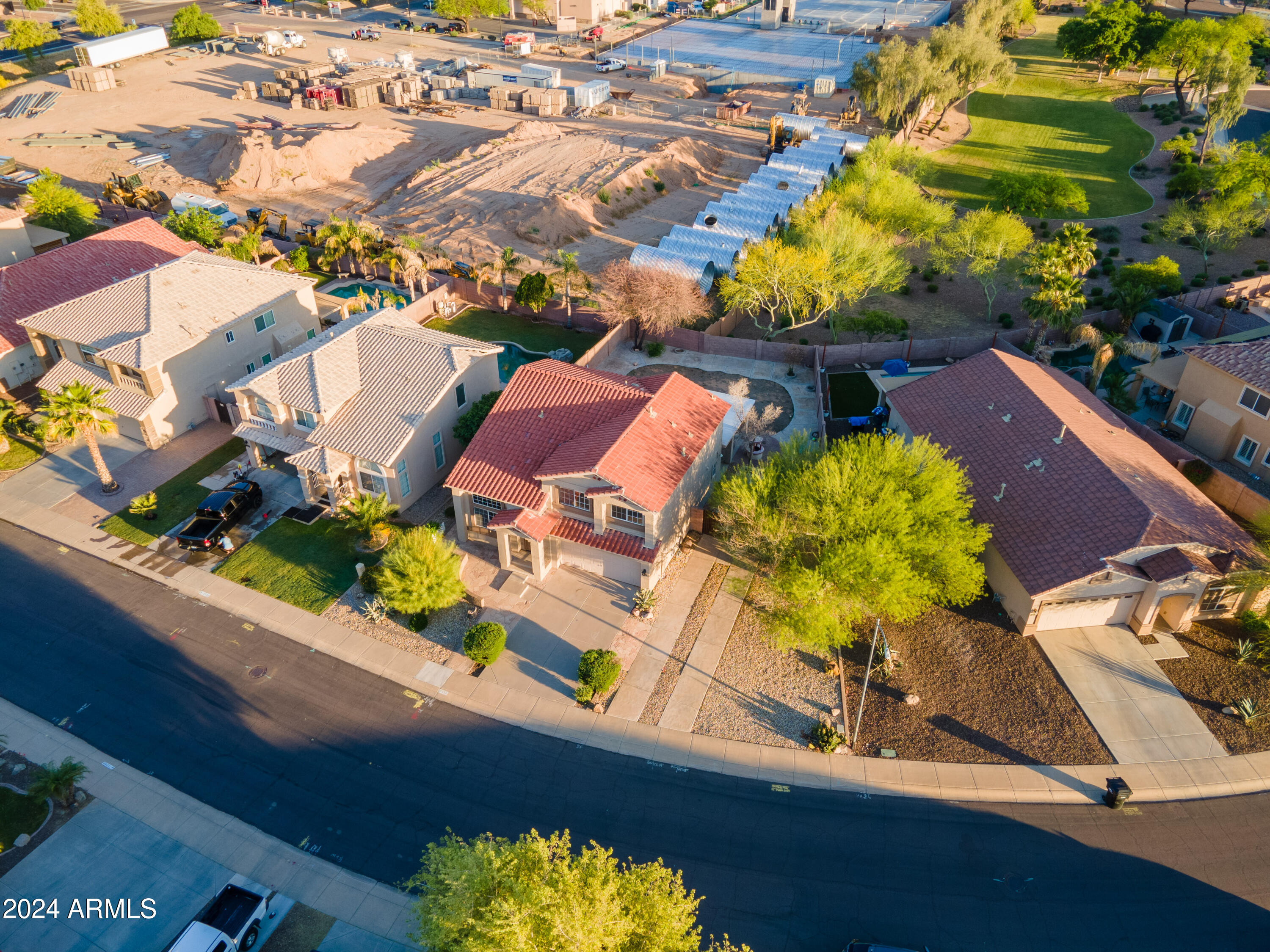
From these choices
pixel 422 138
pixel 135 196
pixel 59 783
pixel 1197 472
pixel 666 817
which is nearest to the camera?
pixel 59 783

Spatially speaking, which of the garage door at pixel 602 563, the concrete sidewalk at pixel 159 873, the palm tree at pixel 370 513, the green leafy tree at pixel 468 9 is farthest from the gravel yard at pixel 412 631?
the green leafy tree at pixel 468 9

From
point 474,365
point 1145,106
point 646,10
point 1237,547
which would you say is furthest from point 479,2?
point 1237,547

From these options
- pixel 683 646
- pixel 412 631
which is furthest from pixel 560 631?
pixel 412 631

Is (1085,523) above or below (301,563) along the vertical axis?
above

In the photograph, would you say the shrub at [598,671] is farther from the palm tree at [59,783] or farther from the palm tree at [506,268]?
the palm tree at [506,268]

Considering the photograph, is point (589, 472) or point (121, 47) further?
point (121, 47)

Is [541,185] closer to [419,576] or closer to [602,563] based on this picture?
[602,563]

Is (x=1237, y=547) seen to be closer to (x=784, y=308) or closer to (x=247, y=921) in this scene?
(x=784, y=308)
